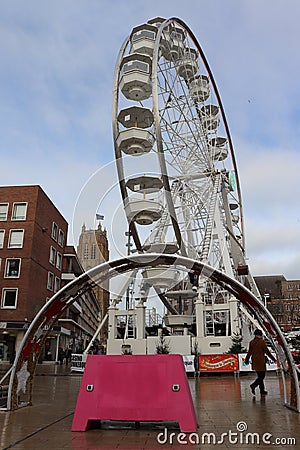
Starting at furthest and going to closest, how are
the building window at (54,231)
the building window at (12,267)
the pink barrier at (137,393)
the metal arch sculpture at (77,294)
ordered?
the building window at (54,231) < the building window at (12,267) < the metal arch sculpture at (77,294) < the pink barrier at (137,393)

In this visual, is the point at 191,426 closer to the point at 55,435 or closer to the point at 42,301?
the point at 55,435

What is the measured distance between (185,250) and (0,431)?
75.4ft

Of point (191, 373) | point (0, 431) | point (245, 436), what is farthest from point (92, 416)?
point (191, 373)

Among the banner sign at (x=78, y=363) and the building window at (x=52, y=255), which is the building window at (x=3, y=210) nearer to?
the building window at (x=52, y=255)

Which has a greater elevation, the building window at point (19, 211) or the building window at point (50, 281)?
the building window at point (19, 211)

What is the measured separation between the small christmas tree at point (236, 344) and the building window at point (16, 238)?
19.1 meters

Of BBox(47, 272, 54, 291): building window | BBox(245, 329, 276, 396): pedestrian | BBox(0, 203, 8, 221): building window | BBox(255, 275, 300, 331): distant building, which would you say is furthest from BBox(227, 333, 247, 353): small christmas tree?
BBox(255, 275, 300, 331): distant building

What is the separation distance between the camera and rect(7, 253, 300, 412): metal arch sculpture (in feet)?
31.5

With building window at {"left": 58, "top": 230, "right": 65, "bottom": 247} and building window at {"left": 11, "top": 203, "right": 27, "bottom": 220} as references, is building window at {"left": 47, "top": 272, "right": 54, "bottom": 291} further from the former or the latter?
building window at {"left": 11, "top": 203, "right": 27, "bottom": 220}

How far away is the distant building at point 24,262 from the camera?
3528 cm

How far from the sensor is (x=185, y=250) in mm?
29500

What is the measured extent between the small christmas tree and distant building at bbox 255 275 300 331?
5135 centimetres

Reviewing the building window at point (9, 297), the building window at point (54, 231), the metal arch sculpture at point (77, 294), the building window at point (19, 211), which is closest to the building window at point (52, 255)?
the building window at point (54, 231)

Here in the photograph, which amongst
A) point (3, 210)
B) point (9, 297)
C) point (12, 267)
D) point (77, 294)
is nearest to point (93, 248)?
point (3, 210)
